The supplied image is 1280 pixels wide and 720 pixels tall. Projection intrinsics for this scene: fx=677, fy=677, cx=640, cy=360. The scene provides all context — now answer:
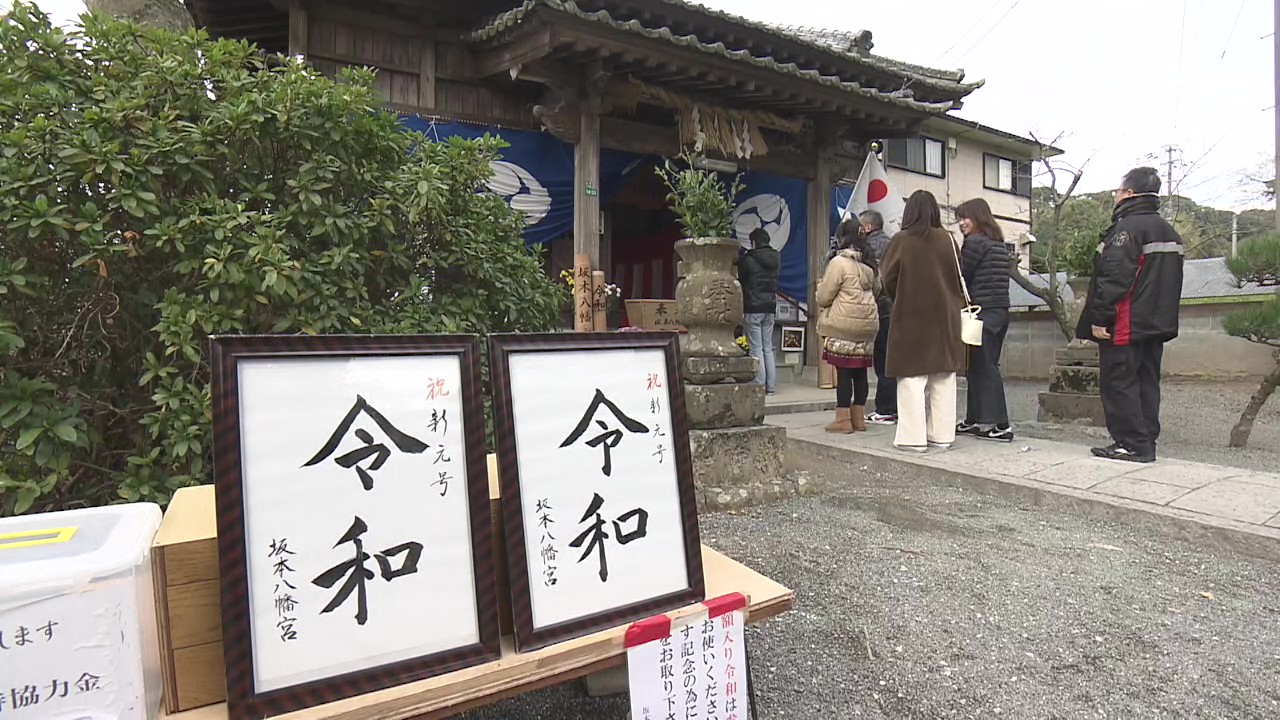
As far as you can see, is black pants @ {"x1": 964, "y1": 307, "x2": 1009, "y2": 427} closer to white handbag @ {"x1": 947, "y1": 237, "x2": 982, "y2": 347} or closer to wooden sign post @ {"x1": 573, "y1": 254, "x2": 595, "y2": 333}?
white handbag @ {"x1": 947, "y1": 237, "x2": 982, "y2": 347}

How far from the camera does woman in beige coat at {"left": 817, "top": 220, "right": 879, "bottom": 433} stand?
5.29 metres

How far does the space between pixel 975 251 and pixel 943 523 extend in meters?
2.51

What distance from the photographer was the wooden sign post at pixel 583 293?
670cm

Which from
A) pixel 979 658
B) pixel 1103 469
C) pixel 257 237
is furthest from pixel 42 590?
pixel 1103 469

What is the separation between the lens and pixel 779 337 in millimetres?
9359

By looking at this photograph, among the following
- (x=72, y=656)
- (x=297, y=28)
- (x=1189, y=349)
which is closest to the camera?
(x=72, y=656)

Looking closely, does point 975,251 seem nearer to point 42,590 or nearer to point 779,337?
point 779,337

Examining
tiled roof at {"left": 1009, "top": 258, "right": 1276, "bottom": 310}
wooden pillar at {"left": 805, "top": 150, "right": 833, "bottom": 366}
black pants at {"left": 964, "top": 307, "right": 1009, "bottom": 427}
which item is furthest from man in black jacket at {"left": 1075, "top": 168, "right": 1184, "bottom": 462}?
tiled roof at {"left": 1009, "top": 258, "right": 1276, "bottom": 310}

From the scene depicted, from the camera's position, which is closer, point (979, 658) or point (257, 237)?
point (257, 237)

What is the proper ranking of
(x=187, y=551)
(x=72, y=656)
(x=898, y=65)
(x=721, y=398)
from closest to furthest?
(x=72, y=656) → (x=187, y=551) → (x=721, y=398) → (x=898, y=65)

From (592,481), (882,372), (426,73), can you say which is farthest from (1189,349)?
(592,481)

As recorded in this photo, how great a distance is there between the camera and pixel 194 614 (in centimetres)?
130

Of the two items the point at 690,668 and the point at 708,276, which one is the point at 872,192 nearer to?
the point at 708,276

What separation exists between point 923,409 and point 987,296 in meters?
1.15
